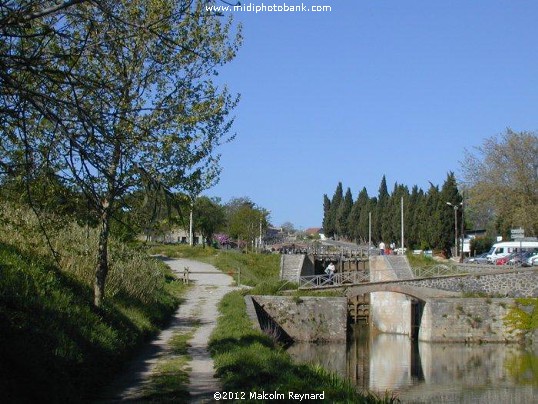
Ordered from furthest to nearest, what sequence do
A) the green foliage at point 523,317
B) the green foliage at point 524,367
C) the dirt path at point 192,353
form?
the green foliage at point 523,317
the green foliage at point 524,367
the dirt path at point 192,353

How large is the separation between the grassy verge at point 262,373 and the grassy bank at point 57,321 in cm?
172

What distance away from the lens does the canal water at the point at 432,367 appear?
79.1 feet

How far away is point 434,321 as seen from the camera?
38.1m

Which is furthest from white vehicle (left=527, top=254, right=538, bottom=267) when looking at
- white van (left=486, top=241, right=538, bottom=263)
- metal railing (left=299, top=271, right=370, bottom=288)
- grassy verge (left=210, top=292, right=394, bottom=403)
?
grassy verge (left=210, top=292, right=394, bottom=403)

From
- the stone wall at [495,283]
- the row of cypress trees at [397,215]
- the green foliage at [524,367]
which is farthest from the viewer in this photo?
the row of cypress trees at [397,215]

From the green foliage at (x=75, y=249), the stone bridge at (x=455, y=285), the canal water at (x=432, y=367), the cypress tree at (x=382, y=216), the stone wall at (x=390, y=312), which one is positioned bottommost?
the canal water at (x=432, y=367)

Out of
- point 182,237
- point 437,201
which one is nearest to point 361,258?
point 437,201

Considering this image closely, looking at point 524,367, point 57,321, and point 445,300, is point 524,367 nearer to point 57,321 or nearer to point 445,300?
point 445,300

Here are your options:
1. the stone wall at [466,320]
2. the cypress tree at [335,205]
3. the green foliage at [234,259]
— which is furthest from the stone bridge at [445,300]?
the cypress tree at [335,205]

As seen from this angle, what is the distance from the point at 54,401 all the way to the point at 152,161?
17.8ft

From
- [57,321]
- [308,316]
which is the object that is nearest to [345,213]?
[308,316]

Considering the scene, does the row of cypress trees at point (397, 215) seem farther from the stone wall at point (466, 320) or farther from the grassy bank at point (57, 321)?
the grassy bank at point (57, 321)

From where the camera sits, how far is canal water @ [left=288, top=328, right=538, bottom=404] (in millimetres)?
24109

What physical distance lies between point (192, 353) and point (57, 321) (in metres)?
3.89
